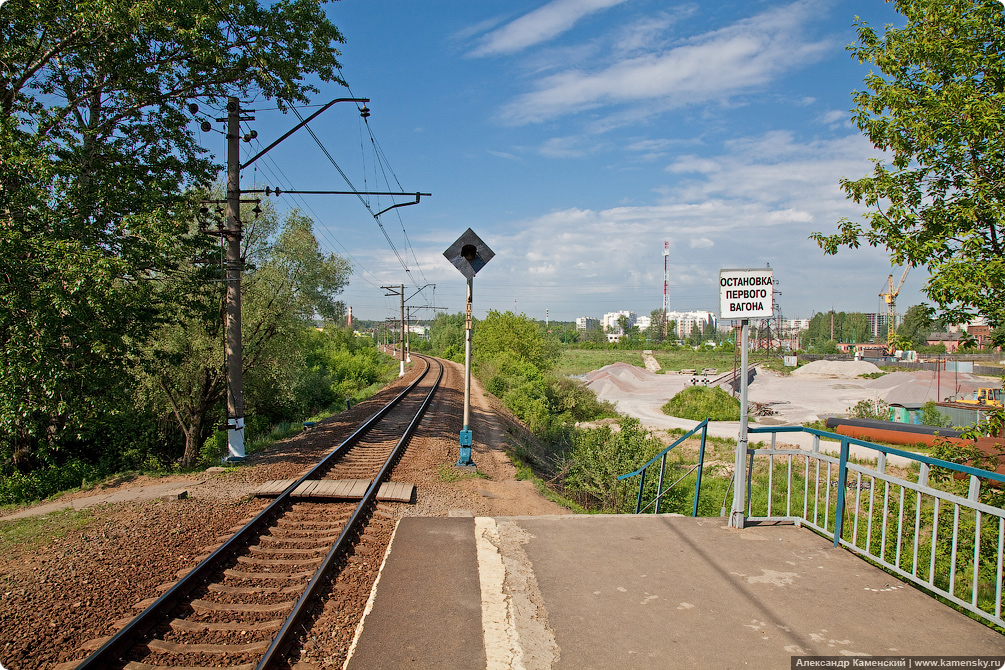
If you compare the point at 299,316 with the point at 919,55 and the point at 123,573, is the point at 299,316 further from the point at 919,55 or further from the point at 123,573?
the point at 919,55

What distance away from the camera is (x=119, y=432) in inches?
539

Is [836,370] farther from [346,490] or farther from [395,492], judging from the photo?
[346,490]

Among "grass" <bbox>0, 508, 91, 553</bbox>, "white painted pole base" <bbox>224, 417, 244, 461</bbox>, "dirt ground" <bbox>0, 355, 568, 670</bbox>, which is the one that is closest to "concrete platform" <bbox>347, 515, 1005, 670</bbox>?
"dirt ground" <bbox>0, 355, 568, 670</bbox>

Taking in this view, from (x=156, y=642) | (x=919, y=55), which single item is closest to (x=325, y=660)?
(x=156, y=642)

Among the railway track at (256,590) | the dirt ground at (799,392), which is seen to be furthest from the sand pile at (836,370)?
the railway track at (256,590)

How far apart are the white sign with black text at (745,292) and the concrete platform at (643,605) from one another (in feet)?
7.97

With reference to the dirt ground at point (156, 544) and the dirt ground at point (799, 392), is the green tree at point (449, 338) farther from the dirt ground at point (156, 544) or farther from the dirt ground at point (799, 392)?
the dirt ground at point (156, 544)

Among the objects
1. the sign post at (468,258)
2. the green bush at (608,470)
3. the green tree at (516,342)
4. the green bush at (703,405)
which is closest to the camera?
the sign post at (468,258)

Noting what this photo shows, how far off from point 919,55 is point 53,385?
42.9 feet

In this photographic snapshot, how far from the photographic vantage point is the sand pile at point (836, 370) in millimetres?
75688

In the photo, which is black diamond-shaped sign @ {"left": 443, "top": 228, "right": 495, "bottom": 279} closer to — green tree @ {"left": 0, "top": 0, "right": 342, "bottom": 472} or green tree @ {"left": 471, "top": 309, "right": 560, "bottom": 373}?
green tree @ {"left": 0, "top": 0, "right": 342, "bottom": 472}

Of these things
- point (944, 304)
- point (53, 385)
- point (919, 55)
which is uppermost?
point (919, 55)

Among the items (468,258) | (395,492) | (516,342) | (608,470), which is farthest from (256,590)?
(516,342)

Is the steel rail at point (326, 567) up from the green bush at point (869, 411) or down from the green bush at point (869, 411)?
up
